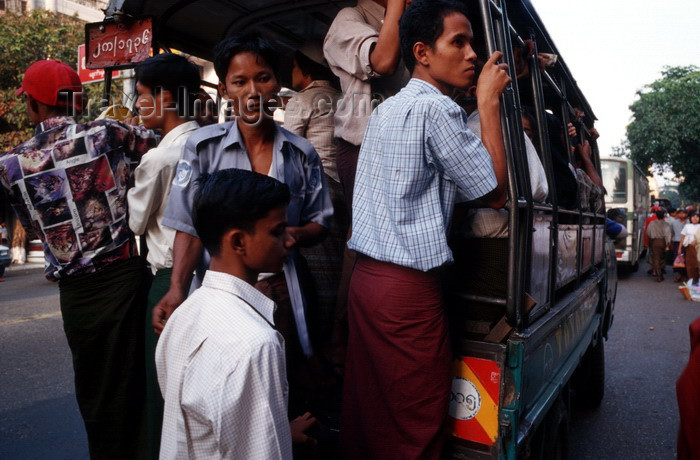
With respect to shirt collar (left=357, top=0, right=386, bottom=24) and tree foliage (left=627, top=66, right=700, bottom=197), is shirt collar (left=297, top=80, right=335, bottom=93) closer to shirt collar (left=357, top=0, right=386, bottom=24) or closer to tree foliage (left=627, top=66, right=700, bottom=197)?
shirt collar (left=357, top=0, right=386, bottom=24)

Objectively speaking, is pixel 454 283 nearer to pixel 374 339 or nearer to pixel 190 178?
pixel 374 339

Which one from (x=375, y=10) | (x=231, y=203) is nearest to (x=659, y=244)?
(x=375, y=10)

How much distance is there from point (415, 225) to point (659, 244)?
14255 mm

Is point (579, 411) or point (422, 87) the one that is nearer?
point (422, 87)

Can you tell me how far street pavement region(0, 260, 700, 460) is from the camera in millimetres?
3703

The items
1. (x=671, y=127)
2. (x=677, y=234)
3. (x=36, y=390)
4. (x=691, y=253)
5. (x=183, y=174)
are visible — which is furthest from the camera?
(x=671, y=127)

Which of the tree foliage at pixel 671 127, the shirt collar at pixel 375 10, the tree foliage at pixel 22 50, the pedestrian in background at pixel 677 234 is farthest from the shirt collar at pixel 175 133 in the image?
the tree foliage at pixel 671 127

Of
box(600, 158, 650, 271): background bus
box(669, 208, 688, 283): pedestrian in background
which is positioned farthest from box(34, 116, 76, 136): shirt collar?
box(669, 208, 688, 283): pedestrian in background

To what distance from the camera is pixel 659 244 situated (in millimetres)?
13883

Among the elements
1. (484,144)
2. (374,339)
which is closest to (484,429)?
(374,339)

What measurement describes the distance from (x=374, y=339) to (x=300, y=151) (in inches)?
30.5

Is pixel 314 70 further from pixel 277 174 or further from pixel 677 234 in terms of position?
pixel 677 234

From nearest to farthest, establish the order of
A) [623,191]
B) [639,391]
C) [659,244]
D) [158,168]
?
[158,168] → [639,391] → [659,244] → [623,191]

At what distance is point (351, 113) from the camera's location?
235cm
